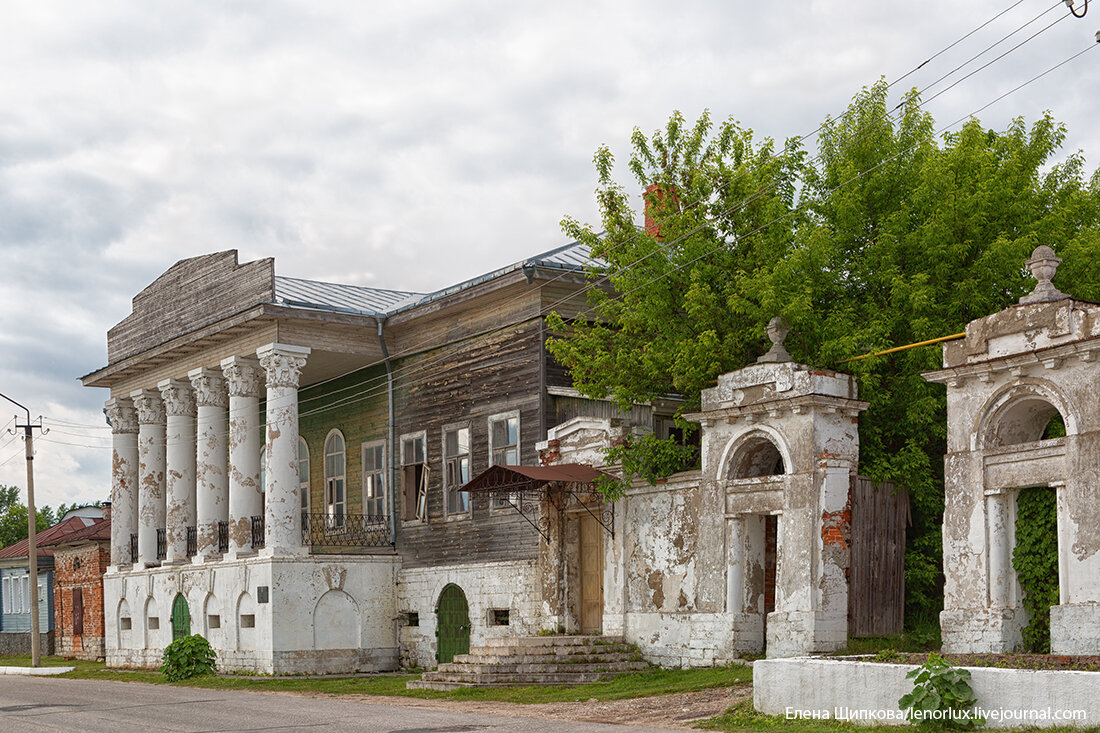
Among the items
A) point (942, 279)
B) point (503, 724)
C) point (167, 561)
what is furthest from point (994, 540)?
point (167, 561)

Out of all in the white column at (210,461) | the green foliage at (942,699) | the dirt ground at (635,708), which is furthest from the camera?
the white column at (210,461)

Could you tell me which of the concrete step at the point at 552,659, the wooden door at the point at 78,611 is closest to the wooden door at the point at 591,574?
the concrete step at the point at 552,659

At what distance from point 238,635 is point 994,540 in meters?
17.9

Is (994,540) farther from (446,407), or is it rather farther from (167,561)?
(167,561)

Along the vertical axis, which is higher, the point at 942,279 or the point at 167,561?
the point at 942,279

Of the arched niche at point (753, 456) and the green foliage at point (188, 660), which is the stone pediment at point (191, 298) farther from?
the arched niche at point (753, 456)

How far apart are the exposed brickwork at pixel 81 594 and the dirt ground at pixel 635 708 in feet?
74.7

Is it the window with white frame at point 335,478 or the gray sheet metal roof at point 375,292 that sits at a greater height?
the gray sheet metal roof at point 375,292

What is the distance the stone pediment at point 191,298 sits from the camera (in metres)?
28.4

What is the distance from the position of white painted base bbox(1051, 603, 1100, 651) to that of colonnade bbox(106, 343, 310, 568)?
17000 mm

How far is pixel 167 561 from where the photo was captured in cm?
3125

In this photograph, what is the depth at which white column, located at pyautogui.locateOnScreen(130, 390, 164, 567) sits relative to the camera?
3275 cm

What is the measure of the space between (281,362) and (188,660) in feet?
22.0

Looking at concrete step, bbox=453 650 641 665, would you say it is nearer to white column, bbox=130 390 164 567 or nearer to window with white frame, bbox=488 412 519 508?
window with white frame, bbox=488 412 519 508
